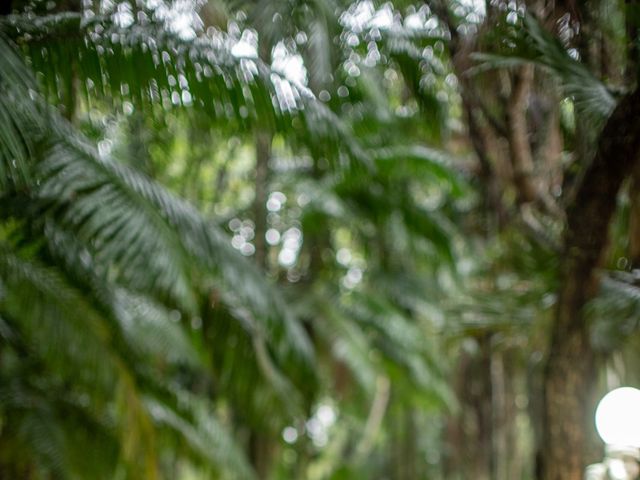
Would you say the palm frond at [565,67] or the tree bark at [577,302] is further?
the tree bark at [577,302]

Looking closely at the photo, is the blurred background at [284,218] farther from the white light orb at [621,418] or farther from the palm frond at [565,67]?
the white light orb at [621,418]

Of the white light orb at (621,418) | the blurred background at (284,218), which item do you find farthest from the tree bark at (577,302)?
the white light orb at (621,418)

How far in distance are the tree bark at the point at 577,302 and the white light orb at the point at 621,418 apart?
227 mm

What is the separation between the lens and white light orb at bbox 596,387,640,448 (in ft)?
7.97

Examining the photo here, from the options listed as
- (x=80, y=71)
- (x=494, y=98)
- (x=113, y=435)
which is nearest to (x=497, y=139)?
(x=494, y=98)

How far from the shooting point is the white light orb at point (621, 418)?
2.43m

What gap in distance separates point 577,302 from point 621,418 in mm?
453

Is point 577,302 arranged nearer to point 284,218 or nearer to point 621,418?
point 621,418

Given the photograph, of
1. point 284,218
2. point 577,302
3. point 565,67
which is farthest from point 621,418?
point 284,218

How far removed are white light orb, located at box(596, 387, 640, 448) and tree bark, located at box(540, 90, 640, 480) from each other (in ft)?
0.75

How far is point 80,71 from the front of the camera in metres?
2.32

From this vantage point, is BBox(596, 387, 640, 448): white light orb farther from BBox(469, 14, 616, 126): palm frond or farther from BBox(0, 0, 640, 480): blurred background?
BBox(469, 14, 616, 126): palm frond

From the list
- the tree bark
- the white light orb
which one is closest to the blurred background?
the tree bark

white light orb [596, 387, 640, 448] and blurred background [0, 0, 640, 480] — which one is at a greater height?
blurred background [0, 0, 640, 480]
